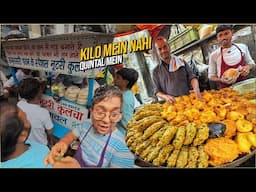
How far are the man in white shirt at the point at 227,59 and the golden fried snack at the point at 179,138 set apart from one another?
72 centimetres

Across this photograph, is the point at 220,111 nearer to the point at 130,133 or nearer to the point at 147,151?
the point at 147,151

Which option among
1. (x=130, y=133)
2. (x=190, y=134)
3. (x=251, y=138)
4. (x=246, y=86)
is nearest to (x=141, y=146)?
(x=130, y=133)

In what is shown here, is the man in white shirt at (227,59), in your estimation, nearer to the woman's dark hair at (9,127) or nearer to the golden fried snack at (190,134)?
the golden fried snack at (190,134)

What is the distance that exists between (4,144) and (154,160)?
1794mm

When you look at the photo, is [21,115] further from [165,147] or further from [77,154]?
[165,147]

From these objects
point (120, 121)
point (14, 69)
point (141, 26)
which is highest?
point (141, 26)

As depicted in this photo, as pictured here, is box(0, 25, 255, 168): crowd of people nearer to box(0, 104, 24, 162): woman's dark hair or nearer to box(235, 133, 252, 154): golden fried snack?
box(0, 104, 24, 162): woman's dark hair

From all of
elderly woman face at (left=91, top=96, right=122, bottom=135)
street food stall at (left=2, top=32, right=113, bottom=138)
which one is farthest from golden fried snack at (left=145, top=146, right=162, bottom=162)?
street food stall at (left=2, top=32, right=113, bottom=138)

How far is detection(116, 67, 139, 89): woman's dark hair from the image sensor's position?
23.0 ft

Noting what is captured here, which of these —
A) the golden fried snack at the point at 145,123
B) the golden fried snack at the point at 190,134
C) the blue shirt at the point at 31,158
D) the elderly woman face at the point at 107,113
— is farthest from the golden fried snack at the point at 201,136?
the blue shirt at the point at 31,158

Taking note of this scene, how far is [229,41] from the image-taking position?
7039 mm

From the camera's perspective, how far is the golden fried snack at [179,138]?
6.99m

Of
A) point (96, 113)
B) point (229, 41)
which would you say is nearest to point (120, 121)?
point (96, 113)

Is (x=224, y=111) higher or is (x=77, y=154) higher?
(x=224, y=111)
